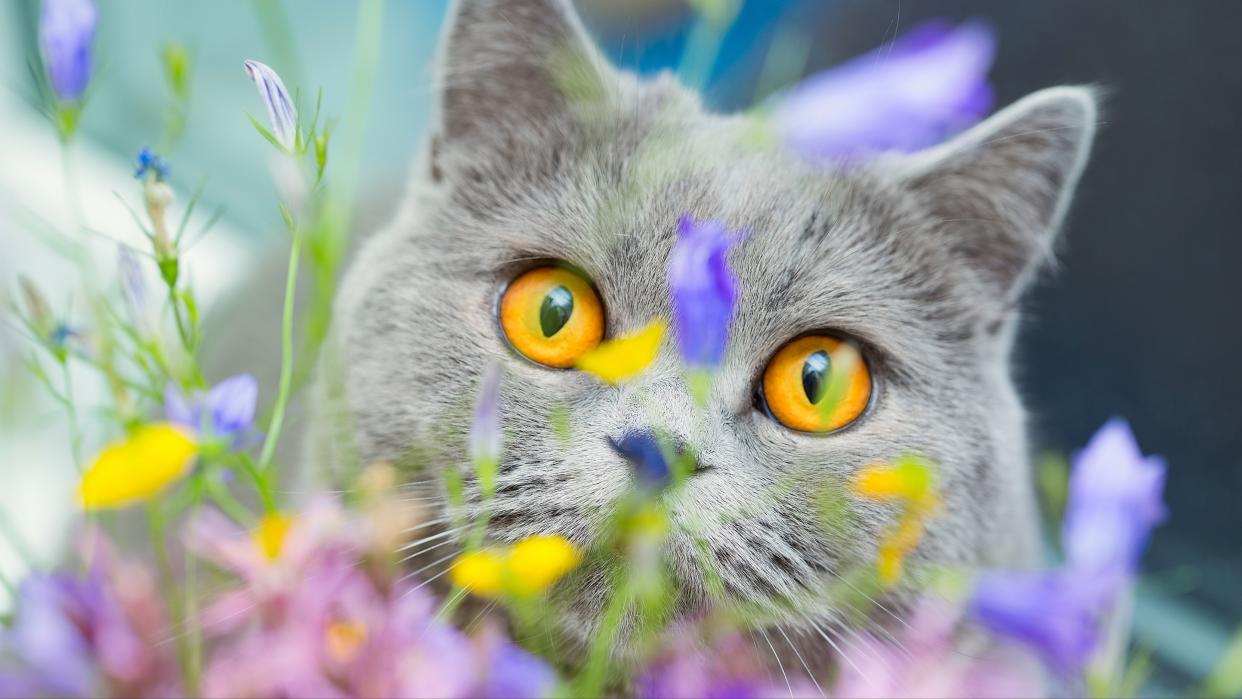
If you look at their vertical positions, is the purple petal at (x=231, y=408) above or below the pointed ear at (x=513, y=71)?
below

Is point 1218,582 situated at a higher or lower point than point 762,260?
lower

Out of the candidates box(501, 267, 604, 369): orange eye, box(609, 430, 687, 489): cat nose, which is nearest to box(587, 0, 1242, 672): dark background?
box(501, 267, 604, 369): orange eye

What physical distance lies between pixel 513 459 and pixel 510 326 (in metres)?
0.11

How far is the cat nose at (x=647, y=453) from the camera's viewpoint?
21.3 inches

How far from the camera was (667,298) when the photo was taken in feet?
2.17

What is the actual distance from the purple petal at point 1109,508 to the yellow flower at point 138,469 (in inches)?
13.5

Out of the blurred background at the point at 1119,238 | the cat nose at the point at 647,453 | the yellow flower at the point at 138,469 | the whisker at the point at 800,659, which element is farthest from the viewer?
the blurred background at the point at 1119,238

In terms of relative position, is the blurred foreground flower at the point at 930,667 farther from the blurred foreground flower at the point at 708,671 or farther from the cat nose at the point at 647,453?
the cat nose at the point at 647,453

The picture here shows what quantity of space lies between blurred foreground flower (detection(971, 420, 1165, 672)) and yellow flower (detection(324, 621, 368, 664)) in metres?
0.25

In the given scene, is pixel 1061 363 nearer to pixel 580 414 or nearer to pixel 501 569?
pixel 580 414

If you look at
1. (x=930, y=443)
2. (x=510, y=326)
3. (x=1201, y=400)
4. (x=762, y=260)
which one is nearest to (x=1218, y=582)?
(x=1201, y=400)

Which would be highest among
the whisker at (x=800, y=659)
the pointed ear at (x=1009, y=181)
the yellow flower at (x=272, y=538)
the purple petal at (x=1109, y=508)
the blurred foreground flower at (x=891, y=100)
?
the pointed ear at (x=1009, y=181)

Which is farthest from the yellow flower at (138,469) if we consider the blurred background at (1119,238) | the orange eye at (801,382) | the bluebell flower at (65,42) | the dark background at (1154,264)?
the dark background at (1154,264)

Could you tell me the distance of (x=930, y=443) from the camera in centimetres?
74
